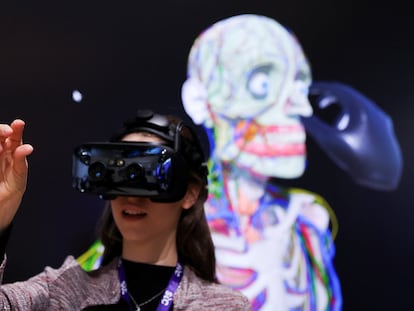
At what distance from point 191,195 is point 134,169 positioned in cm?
19

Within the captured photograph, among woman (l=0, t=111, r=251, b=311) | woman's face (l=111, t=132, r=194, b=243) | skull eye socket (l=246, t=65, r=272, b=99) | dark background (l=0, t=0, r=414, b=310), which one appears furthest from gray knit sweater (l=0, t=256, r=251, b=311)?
skull eye socket (l=246, t=65, r=272, b=99)

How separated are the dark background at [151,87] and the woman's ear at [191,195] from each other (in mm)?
698

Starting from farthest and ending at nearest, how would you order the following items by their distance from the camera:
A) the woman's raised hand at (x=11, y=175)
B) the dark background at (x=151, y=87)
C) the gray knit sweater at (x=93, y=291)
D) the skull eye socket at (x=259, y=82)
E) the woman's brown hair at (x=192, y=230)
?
the skull eye socket at (x=259, y=82)
the dark background at (x=151, y=87)
the woman's brown hair at (x=192, y=230)
the gray knit sweater at (x=93, y=291)
the woman's raised hand at (x=11, y=175)

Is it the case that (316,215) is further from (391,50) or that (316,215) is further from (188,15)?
(188,15)

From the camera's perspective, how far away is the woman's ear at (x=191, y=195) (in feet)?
4.56

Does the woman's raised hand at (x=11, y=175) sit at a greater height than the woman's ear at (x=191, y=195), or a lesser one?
greater

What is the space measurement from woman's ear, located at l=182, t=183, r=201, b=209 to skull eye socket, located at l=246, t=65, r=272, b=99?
83 cm

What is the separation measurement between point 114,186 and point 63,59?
36.3 inches

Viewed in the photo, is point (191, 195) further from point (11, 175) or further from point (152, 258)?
point (11, 175)

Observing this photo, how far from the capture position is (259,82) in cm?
215

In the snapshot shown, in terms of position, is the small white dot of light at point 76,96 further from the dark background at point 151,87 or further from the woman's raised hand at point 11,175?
the woman's raised hand at point 11,175

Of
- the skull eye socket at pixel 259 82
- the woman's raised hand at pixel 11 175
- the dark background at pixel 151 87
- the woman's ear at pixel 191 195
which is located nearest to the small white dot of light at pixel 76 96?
the dark background at pixel 151 87

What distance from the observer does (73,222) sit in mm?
1977

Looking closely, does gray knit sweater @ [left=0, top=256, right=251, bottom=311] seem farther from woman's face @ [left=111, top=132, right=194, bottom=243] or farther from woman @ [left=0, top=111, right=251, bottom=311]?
woman's face @ [left=111, top=132, right=194, bottom=243]
